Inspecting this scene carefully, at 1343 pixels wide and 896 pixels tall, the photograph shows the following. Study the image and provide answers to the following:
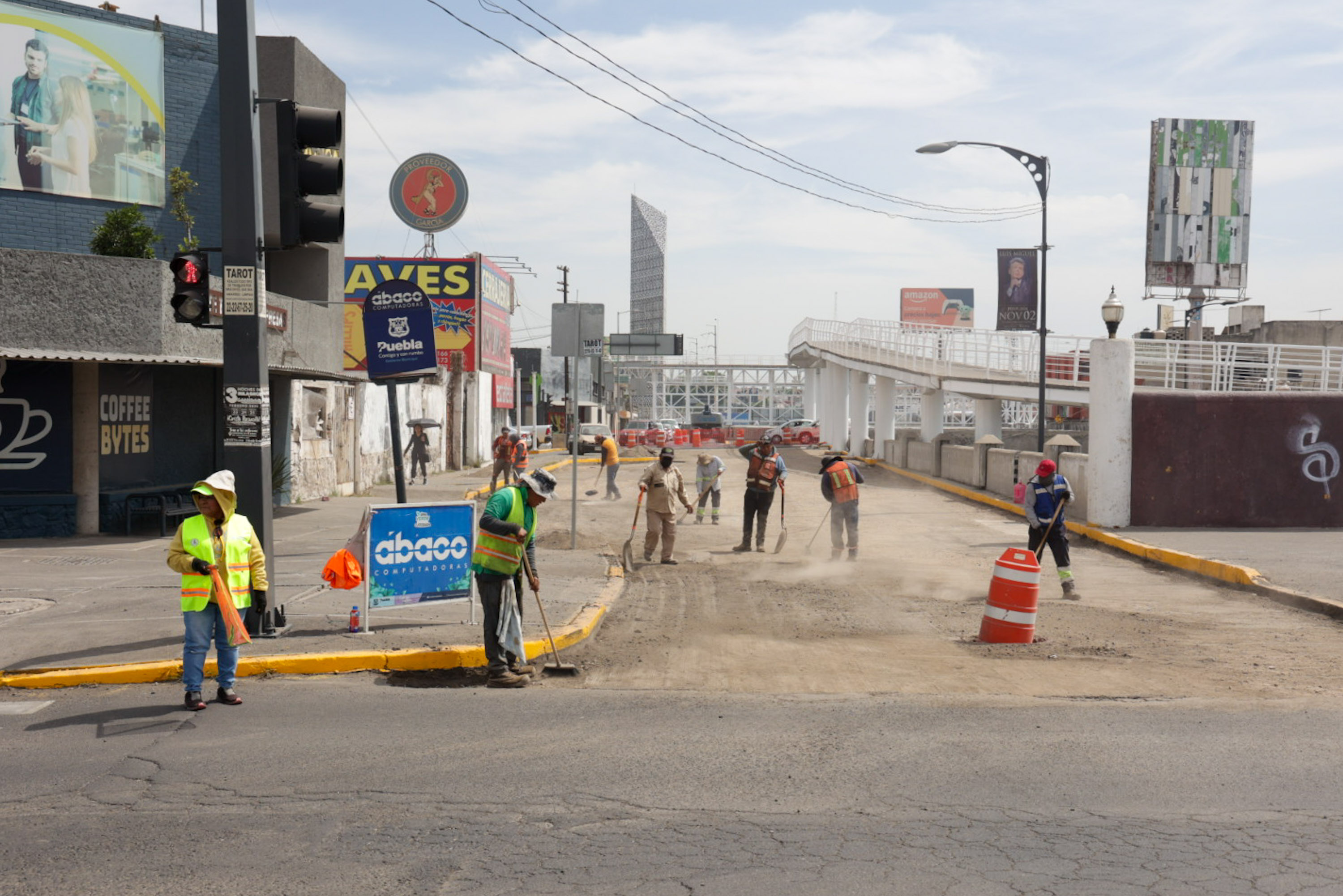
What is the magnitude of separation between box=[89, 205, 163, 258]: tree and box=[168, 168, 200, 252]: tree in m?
1.21

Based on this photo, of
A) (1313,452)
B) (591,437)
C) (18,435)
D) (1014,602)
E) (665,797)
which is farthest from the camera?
(591,437)

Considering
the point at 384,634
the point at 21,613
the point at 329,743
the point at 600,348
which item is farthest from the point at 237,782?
the point at 600,348

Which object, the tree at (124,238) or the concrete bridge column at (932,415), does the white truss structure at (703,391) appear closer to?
the concrete bridge column at (932,415)

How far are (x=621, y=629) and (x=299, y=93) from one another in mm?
14851

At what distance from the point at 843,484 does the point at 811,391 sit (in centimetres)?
6834

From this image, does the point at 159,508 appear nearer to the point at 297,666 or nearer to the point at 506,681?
the point at 297,666

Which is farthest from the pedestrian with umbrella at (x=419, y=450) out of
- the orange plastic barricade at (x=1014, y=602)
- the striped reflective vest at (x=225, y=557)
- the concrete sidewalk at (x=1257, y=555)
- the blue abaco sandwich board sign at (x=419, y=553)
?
the striped reflective vest at (x=225, y=557)

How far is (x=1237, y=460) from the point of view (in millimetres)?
20078

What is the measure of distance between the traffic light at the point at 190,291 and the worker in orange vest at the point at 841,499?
953 centimetres

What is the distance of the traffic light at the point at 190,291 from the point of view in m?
9.53

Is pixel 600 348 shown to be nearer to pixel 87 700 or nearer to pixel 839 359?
pixel 87 700

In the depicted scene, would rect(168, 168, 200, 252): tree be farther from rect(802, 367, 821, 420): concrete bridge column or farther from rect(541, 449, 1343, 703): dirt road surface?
rect(802, 367, 821, 420): concrete bridge column

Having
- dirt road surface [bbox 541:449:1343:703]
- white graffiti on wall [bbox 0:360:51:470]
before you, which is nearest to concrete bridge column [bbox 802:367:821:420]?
dirt road surface [bbox 541:449:1343:703]

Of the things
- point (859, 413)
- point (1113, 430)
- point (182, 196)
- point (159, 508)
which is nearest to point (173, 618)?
point (159, 508)
